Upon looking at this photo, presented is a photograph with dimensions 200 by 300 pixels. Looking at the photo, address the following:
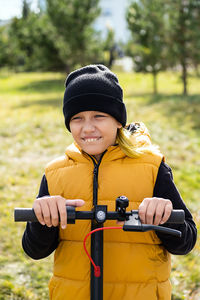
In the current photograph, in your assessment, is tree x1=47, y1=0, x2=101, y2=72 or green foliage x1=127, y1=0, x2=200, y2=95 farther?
tree x1=47, y1=0, x2=101, y2=72

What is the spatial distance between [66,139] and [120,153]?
8.06 m

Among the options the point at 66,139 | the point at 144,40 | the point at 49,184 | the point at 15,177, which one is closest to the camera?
the point at 49,184

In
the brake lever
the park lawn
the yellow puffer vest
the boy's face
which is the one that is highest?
the boy's face

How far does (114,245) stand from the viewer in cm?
199

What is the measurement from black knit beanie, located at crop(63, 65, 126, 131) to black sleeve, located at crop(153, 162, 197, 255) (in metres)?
0.41

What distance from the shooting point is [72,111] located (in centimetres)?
203

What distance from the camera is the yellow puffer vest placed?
1.94 metres

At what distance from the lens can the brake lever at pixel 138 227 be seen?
1.40 metres

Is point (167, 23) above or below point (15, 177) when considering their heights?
above

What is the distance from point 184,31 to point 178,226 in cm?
1560

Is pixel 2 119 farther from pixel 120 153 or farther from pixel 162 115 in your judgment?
pixel 120 153

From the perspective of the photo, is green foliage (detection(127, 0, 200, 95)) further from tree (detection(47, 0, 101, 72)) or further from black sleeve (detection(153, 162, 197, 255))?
black sleeve (detection(153, 162, 197, 255))

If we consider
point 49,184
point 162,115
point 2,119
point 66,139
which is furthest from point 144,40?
point 49,184

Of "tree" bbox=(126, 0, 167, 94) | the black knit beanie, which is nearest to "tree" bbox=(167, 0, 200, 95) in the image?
"tree" bbox=(126, 0, 167, 94)
